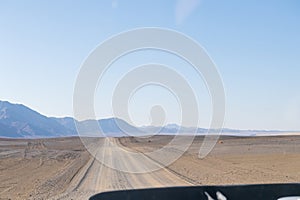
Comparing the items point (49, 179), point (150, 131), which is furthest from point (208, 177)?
point (150, 131)

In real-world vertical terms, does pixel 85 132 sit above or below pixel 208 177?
above

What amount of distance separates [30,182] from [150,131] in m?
106

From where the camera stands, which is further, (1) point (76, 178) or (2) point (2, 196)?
(1) point (76, 178)

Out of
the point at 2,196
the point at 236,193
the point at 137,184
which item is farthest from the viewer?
the point at 137,184

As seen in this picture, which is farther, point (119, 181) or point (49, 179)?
point (49, 179)

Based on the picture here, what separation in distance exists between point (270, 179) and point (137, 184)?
19.6ft

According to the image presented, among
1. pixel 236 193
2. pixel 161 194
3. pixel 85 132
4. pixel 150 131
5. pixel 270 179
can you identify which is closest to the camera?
pixel 161 194

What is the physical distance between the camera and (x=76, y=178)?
18766 millimetres

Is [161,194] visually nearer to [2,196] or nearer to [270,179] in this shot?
[2,196]

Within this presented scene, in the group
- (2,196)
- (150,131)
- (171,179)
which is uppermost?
(150,131)

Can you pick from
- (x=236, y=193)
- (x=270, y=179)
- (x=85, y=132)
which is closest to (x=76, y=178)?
(x=270, y=179)

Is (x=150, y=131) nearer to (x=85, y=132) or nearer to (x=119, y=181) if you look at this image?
(x=85, y=132)

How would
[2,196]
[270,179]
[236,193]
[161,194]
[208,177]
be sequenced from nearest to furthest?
[161,194], [236,193], [2,196], [270,179], [208,177]

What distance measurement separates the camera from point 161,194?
5008 millimetres
